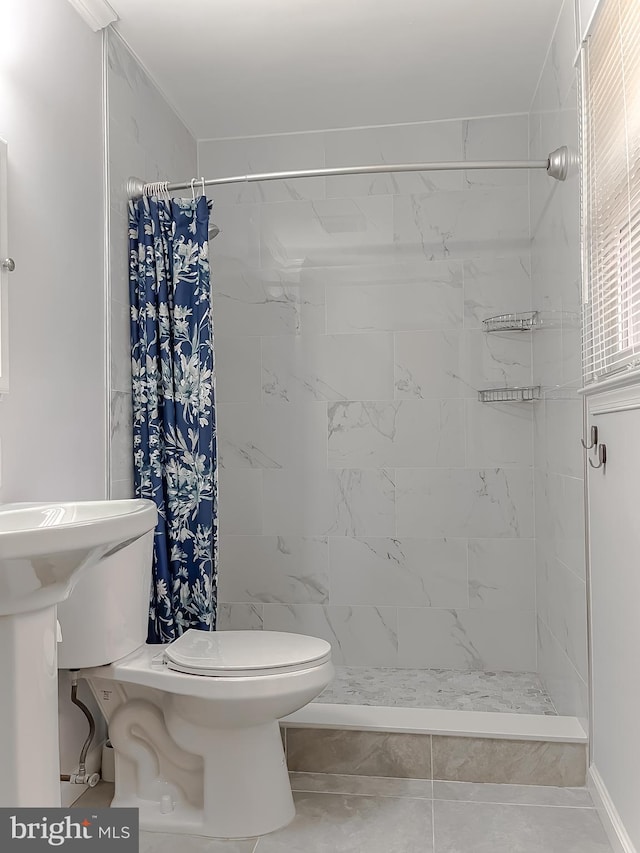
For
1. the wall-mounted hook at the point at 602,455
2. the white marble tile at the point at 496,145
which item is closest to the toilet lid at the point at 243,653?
the wall-mounted hook at the point at 602,455

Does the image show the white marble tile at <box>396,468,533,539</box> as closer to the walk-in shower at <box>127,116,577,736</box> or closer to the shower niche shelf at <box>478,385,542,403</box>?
the walk-in shower at <box>127,116,577,736</box>

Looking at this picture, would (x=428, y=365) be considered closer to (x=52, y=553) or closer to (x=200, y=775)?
(x=200, y=775)

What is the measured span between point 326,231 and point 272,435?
3.04 ft

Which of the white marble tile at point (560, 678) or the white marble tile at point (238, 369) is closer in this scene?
the white marble tile at point (560, 678)

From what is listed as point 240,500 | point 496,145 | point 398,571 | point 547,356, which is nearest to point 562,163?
point 547,356

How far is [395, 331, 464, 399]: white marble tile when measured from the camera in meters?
3.15

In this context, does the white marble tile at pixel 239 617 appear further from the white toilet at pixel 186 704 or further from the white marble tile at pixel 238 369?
the white toilet at pixel 186 704

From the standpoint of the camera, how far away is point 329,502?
3.24 m

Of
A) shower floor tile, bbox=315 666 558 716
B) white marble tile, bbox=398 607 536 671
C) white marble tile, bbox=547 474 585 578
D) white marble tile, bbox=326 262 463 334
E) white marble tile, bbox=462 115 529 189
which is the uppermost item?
white marble tile, bbox=462 115 529 189

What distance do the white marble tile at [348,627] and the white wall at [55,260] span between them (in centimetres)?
118

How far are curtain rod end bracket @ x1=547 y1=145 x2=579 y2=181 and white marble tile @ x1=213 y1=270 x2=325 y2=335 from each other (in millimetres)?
1143

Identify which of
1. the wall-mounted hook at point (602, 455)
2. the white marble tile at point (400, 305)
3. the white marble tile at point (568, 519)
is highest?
the white marble tile at point (400, 305)

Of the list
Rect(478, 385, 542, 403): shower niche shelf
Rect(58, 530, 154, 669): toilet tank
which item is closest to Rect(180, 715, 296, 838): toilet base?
Rect(58, 530, 154, 669): toilet tank

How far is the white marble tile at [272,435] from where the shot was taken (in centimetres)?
325
